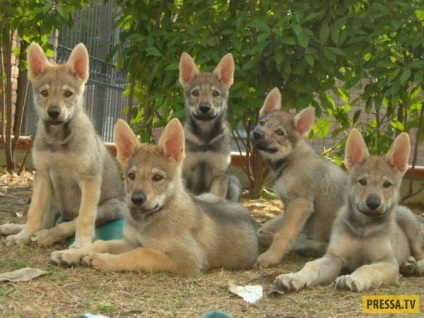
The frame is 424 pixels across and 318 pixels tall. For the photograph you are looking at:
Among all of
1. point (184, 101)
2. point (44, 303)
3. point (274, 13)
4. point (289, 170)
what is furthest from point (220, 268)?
point (274, 13)

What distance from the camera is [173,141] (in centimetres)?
577

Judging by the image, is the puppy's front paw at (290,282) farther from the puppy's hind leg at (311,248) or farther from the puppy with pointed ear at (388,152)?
the puppy's hind leg at (311,248)

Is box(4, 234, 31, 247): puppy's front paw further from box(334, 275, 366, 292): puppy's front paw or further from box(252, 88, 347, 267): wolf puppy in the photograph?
box(334, 275, 366, 292): puppy's front paw

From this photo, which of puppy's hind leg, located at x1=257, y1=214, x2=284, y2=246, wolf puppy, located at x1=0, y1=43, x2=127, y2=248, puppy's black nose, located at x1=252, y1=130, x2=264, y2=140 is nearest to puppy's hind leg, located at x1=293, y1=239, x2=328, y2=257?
puppy's hind leg, located at x1=257, y1=214, x2=284, y2=246

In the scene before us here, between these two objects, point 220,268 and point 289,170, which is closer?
point 220,268

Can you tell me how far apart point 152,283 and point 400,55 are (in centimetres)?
405

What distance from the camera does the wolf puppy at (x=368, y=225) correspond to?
219 inches

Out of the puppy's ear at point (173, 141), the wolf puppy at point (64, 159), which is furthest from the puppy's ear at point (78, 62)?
the puppy's ear at point (173, 141)

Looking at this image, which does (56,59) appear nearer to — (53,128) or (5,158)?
(5,158)

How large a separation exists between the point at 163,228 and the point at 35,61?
1.98 m

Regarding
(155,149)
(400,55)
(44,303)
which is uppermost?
(400,55)

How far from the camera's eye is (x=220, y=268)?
19.5 ft

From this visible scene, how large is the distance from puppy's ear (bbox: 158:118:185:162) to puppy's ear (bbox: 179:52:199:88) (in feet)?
7.03

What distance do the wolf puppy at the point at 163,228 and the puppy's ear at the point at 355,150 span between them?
1001mm
